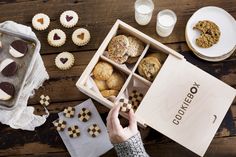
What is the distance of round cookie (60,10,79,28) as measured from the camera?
146cm

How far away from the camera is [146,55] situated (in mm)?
1367

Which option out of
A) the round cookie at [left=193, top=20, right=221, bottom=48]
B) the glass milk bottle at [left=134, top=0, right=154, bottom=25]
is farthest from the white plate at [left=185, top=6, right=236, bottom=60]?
the glass milk bottle at [left=134, top=0, right=154, bottom=25]

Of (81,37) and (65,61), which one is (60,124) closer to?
(65,61)

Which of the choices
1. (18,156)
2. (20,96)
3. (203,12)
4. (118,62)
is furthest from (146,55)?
(18,156)

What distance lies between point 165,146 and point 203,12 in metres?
0.55

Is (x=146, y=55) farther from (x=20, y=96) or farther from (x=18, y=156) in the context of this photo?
(x=18, y=156)

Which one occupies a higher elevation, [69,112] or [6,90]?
[6,90]

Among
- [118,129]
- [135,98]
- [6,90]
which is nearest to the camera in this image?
[118,129]

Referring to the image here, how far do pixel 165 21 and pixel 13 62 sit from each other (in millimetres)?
596

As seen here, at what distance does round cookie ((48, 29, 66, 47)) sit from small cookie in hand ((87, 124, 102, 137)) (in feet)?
1.17

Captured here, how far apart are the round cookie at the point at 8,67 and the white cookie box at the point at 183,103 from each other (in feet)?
0.79

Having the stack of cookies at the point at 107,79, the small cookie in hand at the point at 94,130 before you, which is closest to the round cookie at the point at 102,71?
the stack of cookies at the point at 107,79


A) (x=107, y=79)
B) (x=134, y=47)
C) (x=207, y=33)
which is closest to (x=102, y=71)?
(x=107, y=79)

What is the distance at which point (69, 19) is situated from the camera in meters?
1.46
